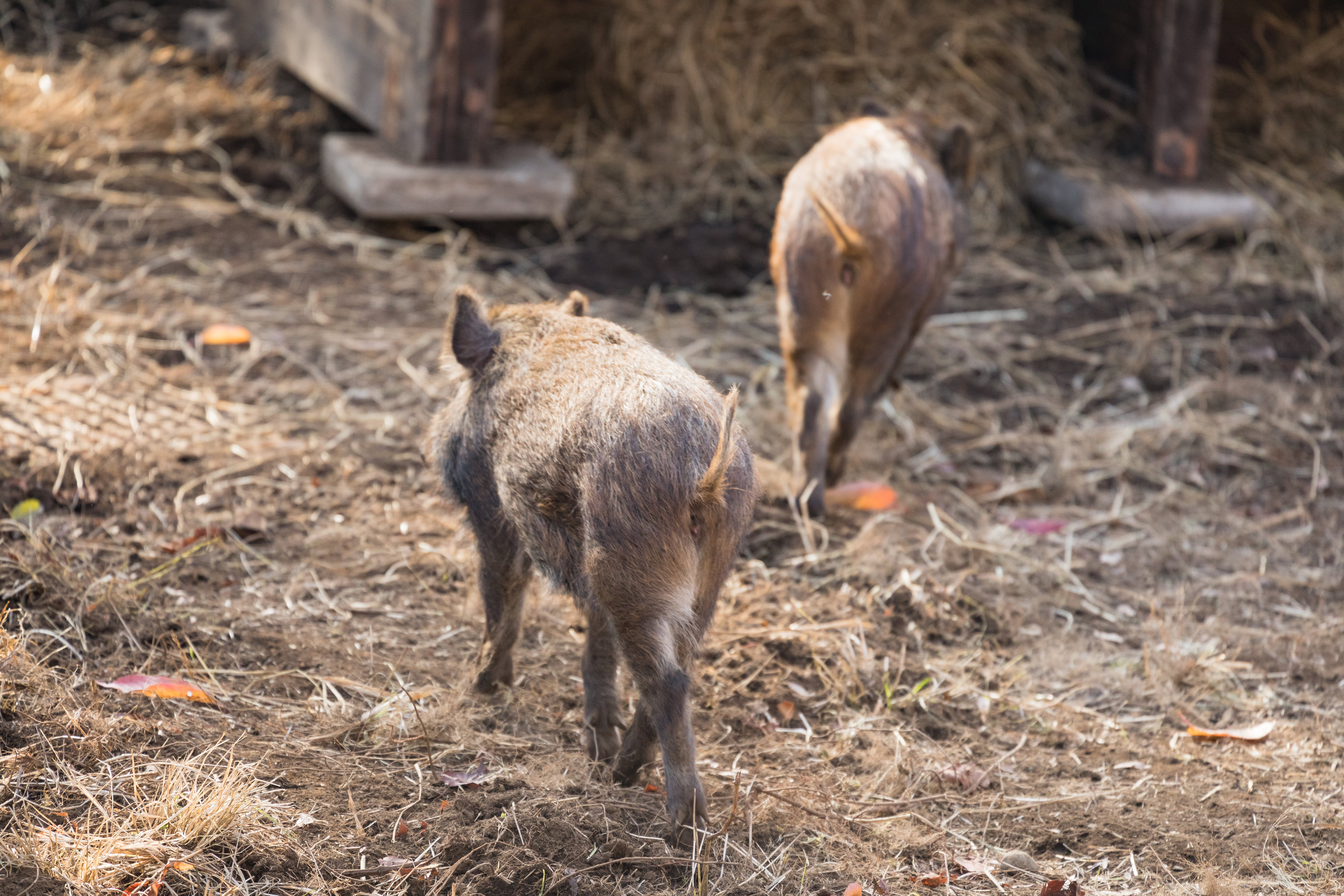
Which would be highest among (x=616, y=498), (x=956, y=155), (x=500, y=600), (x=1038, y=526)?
(x=956, y=155)

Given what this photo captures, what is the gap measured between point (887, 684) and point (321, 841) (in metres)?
1.47

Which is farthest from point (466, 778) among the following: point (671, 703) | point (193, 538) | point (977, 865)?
point (193, 538)

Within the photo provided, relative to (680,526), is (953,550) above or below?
below

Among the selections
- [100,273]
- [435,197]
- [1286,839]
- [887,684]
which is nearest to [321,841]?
[887,684]

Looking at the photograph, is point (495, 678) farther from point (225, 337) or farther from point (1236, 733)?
point (225, 337)

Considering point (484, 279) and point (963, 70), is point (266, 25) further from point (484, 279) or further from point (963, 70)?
point (963, 70)

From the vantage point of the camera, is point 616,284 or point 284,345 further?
point 616,284

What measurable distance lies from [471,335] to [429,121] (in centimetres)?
341

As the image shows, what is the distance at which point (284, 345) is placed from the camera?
195 inches

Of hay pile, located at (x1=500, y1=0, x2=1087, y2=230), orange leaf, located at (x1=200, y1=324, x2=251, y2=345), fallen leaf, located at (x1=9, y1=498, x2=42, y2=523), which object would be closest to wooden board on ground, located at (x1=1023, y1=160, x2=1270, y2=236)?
hay pile, located at (x1=500, y1=0, x2=1087, y2=230)

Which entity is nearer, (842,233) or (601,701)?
(601,701)

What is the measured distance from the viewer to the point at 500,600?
2941 millimetres

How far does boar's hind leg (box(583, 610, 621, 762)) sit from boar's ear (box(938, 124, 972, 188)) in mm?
2502

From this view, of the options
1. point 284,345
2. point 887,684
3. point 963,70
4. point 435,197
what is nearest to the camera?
point 887,684
